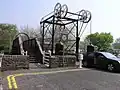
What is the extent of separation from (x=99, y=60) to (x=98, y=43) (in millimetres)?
22753

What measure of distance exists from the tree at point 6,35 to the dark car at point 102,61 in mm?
19506

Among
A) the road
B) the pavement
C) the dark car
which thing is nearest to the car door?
the dark car

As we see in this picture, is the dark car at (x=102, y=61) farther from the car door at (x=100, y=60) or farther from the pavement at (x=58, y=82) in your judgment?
the pavement at (x=58, y=82)

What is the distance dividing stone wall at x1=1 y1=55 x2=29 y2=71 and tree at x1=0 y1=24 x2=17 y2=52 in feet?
65.9

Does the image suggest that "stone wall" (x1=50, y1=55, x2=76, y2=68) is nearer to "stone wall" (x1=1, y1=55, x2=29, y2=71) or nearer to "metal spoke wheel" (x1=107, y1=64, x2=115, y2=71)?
"stone wall" (x1=1, y1=55, x2=29, y2=71)

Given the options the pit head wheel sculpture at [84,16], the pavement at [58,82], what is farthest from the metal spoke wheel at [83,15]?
the pavement at [58,82]

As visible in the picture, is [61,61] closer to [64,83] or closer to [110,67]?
[110,67]

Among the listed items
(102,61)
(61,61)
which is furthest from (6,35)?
(102,61)

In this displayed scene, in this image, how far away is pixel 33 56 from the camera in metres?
15.0

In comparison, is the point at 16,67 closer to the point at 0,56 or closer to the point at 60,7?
the point at 0,56

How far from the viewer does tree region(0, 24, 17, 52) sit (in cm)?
3071

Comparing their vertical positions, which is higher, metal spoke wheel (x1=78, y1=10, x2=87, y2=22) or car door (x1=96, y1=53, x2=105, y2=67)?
metal spoke wheel (x1=78, y1=10, x2=87, y2=22)

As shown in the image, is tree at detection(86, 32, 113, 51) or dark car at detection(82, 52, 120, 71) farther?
tree at detection(86, 32, 113, 51)

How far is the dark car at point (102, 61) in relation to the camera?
11.4m
